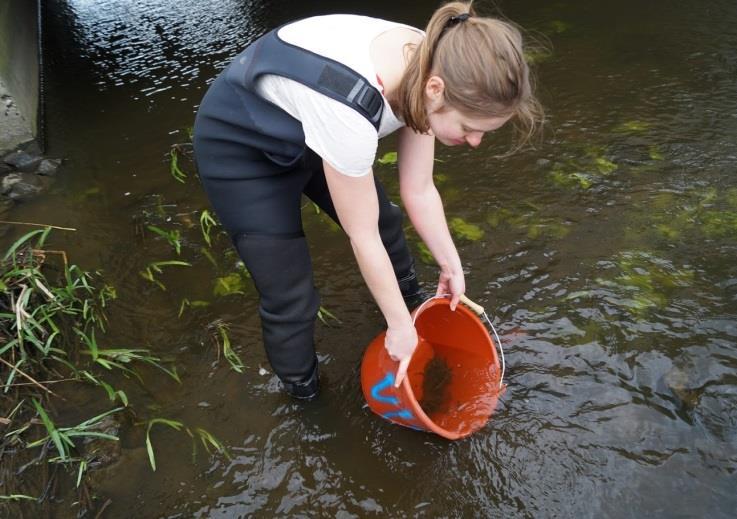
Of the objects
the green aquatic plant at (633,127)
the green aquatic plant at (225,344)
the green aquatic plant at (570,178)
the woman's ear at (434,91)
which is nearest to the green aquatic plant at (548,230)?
the green aquatic plant at (570,178)

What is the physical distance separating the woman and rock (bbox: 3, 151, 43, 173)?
2519 mm

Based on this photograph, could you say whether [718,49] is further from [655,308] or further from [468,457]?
[468,457]

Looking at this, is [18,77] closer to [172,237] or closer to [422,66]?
[172,237]

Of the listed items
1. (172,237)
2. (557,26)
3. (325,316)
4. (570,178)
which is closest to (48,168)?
(172,237)

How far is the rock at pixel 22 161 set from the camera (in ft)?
11.7

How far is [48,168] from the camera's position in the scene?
11.8 ft

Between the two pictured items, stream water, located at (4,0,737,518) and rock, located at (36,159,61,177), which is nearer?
stream water, located at (4,0,737,518)

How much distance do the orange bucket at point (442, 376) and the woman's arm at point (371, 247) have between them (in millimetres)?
132

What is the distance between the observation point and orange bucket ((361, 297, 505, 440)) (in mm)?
1778

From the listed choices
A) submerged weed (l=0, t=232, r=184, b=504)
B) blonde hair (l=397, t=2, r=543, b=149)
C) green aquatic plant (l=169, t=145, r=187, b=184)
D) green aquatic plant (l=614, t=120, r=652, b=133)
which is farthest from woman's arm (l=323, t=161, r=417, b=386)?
green aquatic plant (l=614, t=120, r=652, b=133)

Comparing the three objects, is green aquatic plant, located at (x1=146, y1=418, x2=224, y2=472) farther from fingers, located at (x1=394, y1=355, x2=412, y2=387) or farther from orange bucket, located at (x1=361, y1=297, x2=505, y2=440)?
fingers, located at (x1=394, y1=355, x2=412, y2=387)

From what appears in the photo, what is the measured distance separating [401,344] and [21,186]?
2819 mm

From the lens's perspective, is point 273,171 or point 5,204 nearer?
point 273,171

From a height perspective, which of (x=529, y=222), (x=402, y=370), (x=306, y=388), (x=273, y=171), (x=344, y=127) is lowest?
(x=306, y=388)
